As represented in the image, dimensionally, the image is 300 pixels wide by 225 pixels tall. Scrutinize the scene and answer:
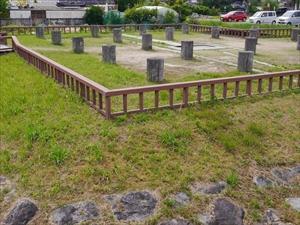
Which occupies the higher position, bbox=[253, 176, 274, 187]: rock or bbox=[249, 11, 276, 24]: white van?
bbox=[249, 11, 276, 24]: white van

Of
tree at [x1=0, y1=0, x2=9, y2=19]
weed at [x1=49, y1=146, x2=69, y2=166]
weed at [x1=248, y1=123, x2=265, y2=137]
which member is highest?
tree at [x1=0, y1=0, x2=9, y2=19]

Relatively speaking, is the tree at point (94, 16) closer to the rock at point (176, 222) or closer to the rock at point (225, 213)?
the rock at point (225, 213)

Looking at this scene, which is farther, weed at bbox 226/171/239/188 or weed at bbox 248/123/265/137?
weed at bbox 248/123/265/137

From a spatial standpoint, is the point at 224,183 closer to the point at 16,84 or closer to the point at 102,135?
the point at 102,135

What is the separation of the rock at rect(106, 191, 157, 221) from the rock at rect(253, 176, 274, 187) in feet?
5.24

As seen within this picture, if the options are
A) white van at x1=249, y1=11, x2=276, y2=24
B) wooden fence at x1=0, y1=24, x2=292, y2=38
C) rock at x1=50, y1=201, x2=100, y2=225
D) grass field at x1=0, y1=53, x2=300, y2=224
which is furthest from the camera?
white van at x1=249, y1=11, x2=276, y2=24

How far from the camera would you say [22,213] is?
4.99m

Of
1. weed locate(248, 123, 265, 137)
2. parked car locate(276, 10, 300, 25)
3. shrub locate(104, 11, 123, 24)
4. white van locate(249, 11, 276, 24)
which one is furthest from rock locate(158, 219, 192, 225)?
white van locate(249, 11, 276, 24)

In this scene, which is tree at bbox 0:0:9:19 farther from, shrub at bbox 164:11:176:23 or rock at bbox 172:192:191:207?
rock at bbox 172:192:191:207

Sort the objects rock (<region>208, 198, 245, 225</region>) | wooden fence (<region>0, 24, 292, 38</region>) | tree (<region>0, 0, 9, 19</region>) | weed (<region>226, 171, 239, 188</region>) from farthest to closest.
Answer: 1. tree (<region>0, 0, 9, 19</region>)
2. wooden fence (<region>0, 24, 292, 38</region>)
3. weed (<region>226, 171, 239, 188</region>)
4. rock (<region>208, 198, 245, 225</region>)

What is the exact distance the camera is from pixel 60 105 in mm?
7480

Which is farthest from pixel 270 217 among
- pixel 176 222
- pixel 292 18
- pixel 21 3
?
pixel 21 3

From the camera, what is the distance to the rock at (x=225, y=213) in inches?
204

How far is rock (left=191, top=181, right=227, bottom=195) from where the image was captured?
17.9 ft
